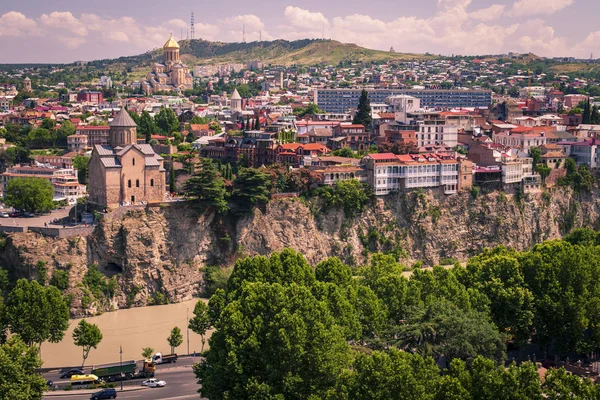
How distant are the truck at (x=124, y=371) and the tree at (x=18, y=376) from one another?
408cm

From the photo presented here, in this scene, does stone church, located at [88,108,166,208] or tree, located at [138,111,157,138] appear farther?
tree, located at [138,111,157,138]

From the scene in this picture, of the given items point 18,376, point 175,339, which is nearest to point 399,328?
point 175,339

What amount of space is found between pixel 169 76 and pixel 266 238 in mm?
68627

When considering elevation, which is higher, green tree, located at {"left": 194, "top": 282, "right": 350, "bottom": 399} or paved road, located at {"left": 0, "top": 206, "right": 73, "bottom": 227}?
paved road, located at {"left": 0, "top": 206, "right": 73, "bottom": 227}

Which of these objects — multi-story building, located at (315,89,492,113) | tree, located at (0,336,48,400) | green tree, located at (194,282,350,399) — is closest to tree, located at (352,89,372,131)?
multi-story building, located at (315,89,492,113)

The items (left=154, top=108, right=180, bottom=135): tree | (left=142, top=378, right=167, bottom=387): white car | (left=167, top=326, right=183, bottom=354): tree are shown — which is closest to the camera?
(left=142, top=378, right=167, bottom=387): white car

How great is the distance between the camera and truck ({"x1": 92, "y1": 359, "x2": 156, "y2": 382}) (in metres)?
28.8

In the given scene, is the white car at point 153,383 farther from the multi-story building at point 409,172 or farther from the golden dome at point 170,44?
the golden dome at point 170,44

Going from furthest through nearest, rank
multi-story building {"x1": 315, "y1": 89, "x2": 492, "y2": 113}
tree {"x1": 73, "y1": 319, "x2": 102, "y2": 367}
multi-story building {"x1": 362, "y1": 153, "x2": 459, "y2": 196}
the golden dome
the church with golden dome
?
the golden dome, the church with golden dome, multi-story building {"x1": 315, "y1": 89, "x2": 492, "y2": 113}, multi-story building {"x1": 362, "y1": 153, "x2": 459, "y2": 196}, tree {"x1": 73, "y1": 319, "x2": 102, "y2": 367}

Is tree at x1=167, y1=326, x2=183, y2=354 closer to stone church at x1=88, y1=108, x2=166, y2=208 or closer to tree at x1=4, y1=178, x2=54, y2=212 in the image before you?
stone church at x1=88, y1=108, x2=166, y2=208

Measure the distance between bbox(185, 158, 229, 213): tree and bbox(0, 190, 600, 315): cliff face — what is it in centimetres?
81

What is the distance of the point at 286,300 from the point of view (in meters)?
24.5

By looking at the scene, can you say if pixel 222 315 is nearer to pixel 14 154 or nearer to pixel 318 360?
pixel 318 360

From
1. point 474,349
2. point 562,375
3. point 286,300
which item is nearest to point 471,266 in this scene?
point 474,349
